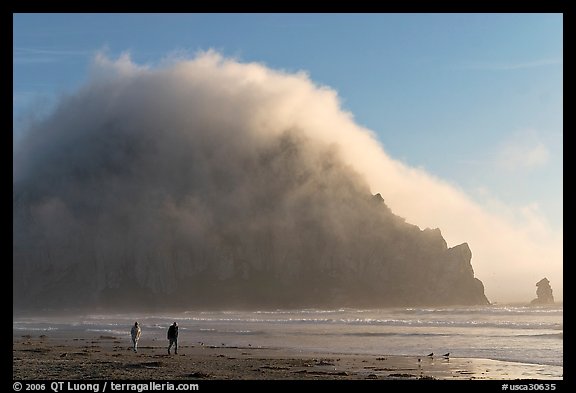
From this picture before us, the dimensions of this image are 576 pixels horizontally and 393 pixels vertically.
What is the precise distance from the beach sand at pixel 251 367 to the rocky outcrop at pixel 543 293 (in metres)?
170

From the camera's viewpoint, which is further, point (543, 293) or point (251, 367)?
point (543, 293)

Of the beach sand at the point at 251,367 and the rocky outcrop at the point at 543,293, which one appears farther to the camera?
the rocky outcrop at the point at 543,293

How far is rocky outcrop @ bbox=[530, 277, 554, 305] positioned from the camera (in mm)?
181700

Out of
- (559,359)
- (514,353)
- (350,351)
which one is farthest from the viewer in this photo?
(350,351)

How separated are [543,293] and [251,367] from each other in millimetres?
183000

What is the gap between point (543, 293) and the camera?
18462cm

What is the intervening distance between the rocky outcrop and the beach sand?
170m

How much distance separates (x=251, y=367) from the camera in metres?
25.7

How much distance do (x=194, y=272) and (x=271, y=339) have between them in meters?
138

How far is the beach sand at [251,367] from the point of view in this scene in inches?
870

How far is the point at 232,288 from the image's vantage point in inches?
6806

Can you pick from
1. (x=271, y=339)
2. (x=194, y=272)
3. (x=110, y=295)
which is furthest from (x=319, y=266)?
(x=271, y=339)

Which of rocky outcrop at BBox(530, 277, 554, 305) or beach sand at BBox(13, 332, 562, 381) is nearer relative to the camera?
beach sand at BBox(13, 332, 562, 381)
